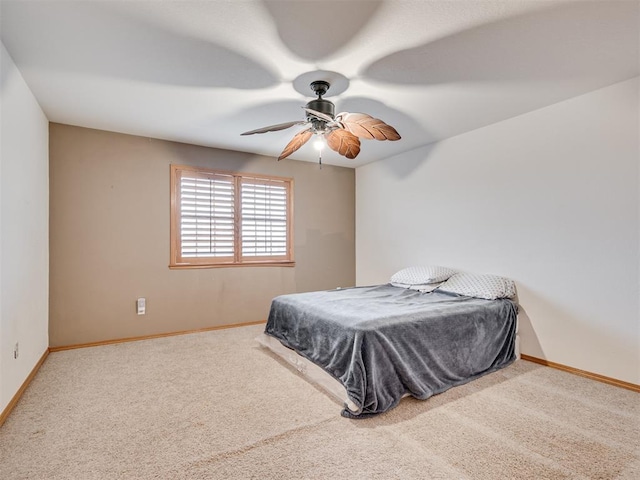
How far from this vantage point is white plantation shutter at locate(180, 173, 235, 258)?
13.9 ft

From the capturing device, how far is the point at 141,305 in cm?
394

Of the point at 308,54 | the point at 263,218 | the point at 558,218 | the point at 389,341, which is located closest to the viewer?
the point at 308,54

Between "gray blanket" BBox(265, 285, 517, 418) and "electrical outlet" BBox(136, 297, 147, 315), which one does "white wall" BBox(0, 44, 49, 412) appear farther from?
"gray blanket" BBox(265, 285, 517, 418)

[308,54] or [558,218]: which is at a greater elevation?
[308,54]

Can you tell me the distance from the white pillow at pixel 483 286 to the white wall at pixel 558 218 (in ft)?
0.49

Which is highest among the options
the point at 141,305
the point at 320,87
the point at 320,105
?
the point at 320,87

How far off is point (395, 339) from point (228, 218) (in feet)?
9.53

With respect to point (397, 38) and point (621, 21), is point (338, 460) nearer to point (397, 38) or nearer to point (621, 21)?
point (397, 38)

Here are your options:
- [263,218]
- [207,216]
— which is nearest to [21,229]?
[207,216]

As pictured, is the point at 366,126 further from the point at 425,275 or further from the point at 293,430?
the point at 293,430

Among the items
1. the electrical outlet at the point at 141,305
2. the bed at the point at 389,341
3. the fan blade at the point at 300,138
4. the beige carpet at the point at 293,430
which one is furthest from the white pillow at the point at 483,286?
the electrical outlet at the point at 141,305

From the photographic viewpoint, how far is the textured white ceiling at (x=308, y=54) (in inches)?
72.4

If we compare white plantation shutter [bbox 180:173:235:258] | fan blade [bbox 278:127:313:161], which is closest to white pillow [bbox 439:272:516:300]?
fan blade [bbox 278:127:313:161]

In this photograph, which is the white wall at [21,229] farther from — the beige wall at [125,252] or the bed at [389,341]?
the bed at [389,341]
